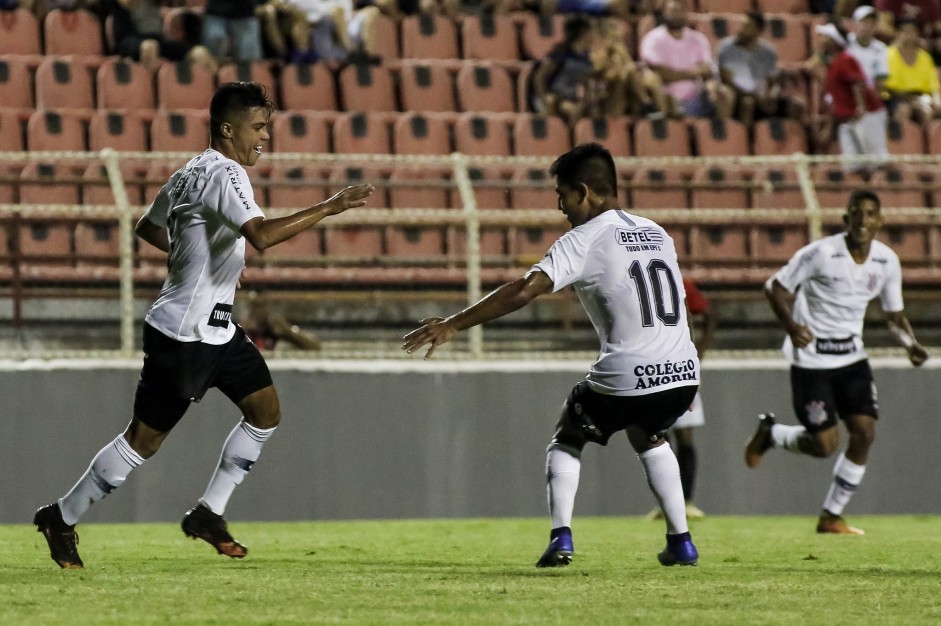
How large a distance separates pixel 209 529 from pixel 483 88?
9966 millimetres

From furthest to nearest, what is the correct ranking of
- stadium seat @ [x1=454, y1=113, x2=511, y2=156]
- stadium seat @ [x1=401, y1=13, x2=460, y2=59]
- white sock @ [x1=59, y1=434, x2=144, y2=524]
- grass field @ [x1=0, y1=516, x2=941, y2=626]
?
stadium seat @ [x1=401, y1=13, x2=460, y2=59] → stadium seat @ [x1=454, y1=113, x2=511, y2=156] → white sock @ [x1=59, y1=434, x2=144, y2=524] → grass field @ [x1=0, y1=516, x2=941, y2=626]

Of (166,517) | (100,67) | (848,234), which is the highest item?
(100,67)

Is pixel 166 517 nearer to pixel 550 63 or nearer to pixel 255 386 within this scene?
pixel 255 386

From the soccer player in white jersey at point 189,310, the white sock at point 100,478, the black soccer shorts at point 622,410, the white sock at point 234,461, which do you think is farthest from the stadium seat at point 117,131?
the black soccer shorts at point 622,410

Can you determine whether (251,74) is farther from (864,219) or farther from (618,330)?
(618,330)

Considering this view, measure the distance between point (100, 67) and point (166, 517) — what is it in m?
5.26

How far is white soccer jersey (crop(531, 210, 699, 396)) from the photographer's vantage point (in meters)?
7.52

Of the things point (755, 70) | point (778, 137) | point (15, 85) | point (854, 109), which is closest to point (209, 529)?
point (15, 85)

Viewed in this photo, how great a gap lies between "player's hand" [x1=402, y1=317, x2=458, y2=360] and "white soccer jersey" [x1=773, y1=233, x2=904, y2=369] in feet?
16.0

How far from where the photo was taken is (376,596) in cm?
653

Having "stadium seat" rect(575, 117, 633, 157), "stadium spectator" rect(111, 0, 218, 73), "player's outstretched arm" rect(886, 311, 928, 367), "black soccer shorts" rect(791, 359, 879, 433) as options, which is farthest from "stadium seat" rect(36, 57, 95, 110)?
"player's outstretched arm" rect(886, 311, 928, 367)

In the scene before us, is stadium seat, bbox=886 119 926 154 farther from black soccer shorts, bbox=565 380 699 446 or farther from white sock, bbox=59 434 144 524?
white sock, bbox=59 434 144 524

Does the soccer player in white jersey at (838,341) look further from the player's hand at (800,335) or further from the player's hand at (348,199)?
the player's hand at (348,199)

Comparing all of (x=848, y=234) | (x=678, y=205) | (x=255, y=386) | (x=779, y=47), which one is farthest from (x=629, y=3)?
(x=255, y=386)
